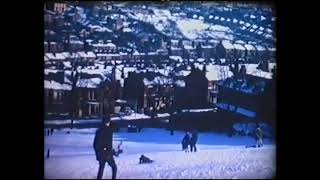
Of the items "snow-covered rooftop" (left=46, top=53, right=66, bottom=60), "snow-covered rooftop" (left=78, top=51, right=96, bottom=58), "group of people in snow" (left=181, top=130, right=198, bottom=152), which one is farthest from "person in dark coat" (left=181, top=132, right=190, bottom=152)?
"snow-covered rooftop" (left=46, top=53, right=66, bottom=60)

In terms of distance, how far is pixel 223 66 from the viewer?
2787mm

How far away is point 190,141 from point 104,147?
1.49 feet

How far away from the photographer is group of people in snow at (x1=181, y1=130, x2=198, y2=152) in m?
2.75

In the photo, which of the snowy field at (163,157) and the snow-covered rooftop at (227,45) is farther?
the snow-covered rooftop at (227,45)

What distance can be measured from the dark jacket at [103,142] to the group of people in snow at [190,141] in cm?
38

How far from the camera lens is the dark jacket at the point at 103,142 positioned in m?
2.70

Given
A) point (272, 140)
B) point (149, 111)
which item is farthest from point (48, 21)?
point (272, 140)

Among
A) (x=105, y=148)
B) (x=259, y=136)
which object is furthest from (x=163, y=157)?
(x=259, y=136)

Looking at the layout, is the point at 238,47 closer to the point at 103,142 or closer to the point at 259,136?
the point at 259,136

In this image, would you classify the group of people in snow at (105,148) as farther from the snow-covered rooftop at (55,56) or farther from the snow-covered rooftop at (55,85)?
the snow-covered rooftop at (55,56)

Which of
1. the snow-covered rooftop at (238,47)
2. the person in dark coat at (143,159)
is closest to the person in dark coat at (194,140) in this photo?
the person in dark coat at (143,159)

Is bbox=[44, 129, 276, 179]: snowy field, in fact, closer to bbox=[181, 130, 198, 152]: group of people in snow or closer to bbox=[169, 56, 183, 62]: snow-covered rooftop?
bbox=[181, 130, 198, 152]: group of people in snow
